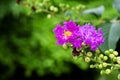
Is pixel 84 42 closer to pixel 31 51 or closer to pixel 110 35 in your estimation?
pixel 110 35

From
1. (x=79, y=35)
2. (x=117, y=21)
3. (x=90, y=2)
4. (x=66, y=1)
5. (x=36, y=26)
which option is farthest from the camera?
(x=36, y=26)

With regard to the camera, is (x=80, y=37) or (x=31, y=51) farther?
(x=31, y=51)

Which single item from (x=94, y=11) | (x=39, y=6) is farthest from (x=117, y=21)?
(x=39, y=6)

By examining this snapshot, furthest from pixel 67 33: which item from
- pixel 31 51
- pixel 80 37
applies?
pixel 31 51

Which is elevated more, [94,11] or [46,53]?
[46,53]

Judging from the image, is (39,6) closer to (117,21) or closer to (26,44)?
(117,21)

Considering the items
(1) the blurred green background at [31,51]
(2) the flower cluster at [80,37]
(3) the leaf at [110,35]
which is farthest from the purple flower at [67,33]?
(1) the blurred green background at [31,51]
